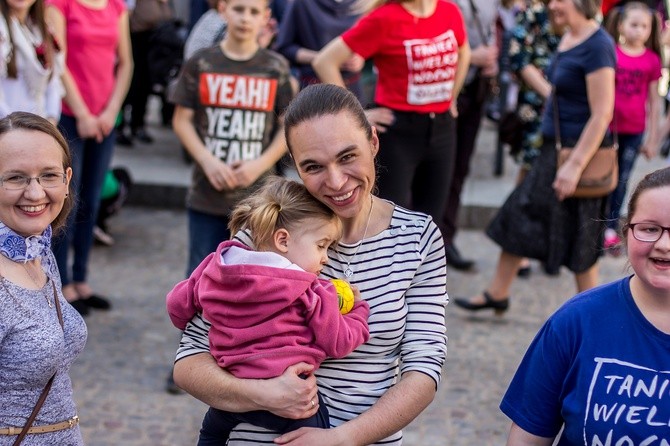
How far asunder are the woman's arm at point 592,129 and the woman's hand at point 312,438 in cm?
326

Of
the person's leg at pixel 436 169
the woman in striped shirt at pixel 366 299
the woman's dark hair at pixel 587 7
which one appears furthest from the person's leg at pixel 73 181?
the woman in striped shirt at pixel 366 299

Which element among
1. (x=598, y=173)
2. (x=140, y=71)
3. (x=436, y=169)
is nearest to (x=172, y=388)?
(x=436, y=169)

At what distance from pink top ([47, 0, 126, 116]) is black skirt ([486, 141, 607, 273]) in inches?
95.1

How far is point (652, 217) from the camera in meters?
2.46

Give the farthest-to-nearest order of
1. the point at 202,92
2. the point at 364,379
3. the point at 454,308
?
the point at 454,308 → the point at 202,92 → the point at 364,379

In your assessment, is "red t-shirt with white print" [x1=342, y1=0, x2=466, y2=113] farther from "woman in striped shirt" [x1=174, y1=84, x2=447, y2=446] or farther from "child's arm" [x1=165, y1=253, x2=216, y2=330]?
"child's arm" [x1=165, y1=253, x2=216, y2=330]

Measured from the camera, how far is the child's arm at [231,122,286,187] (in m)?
4.94

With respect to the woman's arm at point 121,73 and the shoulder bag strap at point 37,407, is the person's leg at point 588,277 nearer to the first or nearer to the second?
the woman's arm at point 121,73

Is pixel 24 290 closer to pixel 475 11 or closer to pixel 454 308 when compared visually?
pixel 454 308

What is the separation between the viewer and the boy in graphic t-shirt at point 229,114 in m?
4.95

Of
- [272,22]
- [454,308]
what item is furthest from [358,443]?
[272,22]

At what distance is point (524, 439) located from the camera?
267 centimetres

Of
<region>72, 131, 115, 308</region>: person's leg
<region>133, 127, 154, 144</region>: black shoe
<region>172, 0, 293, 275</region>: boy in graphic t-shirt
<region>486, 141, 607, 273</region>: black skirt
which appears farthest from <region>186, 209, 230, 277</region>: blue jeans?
<region>133, 127, 154, 144</region>: black shoe

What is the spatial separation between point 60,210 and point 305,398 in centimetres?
87
